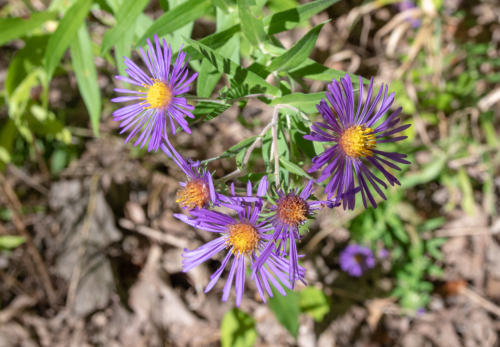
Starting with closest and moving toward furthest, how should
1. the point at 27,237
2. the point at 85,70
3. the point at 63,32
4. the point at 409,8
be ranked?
the point at 63,32, the point at 85,70, the point at 27,237, the point at 409,8

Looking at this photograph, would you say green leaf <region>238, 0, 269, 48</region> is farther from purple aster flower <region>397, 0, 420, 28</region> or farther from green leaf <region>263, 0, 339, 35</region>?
purple aster flower <region>397, 0, 420, 28</region>

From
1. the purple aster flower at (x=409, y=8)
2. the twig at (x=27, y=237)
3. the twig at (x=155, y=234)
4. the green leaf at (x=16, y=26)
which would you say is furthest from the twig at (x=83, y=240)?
the purple aster flower at (x=409, y=8)

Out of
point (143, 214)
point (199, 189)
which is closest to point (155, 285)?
point (143, 214)

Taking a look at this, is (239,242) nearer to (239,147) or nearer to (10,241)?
(239,147)

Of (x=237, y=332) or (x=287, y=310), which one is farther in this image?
(x=237, y=332)

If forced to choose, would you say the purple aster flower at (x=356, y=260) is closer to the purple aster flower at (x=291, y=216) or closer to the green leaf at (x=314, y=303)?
the green leaf at (x=314, y=303)

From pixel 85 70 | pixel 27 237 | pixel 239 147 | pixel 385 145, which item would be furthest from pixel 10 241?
pixel 385 145
